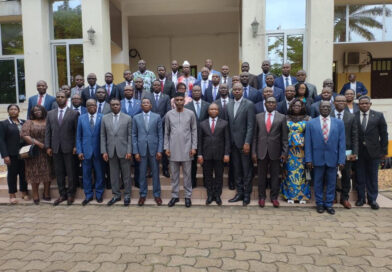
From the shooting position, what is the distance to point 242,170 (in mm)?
5754

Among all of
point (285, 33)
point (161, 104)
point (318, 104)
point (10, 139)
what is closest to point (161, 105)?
point (161, 104)

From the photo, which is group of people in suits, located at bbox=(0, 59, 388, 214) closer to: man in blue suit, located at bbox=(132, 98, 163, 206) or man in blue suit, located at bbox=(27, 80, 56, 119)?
man in blue suit, located at bbox=(132, 98, 163, 206)

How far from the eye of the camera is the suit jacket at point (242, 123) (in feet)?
18.1

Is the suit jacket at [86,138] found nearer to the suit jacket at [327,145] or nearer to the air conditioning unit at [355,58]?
the suit jacket at [327,145]

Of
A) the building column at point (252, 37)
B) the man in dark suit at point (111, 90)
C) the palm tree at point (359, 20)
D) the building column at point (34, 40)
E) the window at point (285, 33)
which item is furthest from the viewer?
the palm tree at point (359, 20)

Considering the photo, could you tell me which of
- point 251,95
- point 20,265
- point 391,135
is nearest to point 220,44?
point 391,135

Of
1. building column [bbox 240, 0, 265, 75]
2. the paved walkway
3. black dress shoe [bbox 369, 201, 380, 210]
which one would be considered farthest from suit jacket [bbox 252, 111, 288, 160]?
building column [bbox 240, 0, 265, 75]

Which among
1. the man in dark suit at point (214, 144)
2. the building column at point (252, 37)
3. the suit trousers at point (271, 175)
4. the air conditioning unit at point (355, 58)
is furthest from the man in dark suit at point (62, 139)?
the air conditioning unit at point (355, 58)

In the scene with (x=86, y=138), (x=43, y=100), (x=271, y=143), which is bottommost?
(x=271, y=143)

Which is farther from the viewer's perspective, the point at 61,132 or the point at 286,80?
the point at 286,80

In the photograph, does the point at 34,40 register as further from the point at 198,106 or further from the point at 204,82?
the point at 198,106

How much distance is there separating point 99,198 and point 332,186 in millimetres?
4119

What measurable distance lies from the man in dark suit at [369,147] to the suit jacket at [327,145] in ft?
1.83

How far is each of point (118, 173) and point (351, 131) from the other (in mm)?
4170
